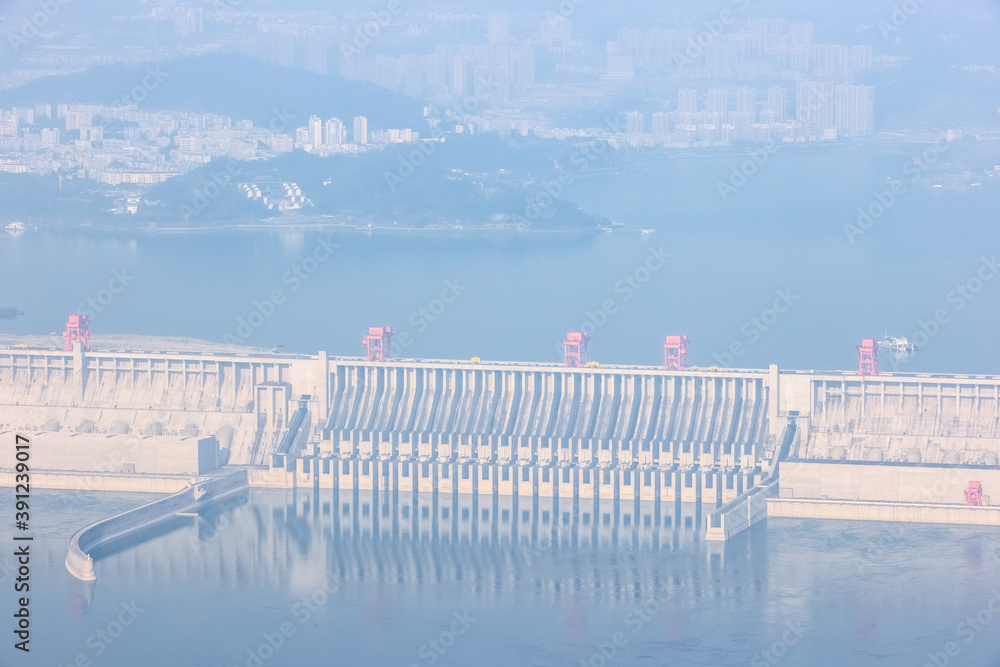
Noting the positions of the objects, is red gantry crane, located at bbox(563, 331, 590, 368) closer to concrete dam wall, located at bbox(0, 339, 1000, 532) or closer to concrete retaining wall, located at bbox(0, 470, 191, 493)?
concrete dam wall, located at bbox(0, 339, 1000, 532)

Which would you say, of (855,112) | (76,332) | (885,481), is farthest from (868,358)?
(855,112)

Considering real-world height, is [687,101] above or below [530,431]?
above

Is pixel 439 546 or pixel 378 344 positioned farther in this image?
pixel 378 344

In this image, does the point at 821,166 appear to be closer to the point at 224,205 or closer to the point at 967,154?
the point at 967,154

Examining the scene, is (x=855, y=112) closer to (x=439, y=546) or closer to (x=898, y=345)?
(x=898, y=345)

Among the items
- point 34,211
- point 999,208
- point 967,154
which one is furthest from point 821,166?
point 34,211

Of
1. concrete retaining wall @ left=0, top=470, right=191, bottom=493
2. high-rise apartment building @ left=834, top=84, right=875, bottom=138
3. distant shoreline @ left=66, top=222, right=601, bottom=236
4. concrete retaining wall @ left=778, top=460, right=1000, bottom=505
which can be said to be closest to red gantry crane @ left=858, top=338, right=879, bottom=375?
concrete retaining wall @ left=778, top=460, right=1000, bottom=505

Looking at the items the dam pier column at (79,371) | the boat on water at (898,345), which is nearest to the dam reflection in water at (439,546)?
the dam pier column at (79,371)
